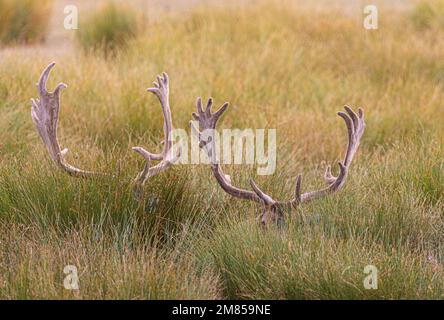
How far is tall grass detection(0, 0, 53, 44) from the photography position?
10.5 meters

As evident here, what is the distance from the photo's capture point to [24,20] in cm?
1095

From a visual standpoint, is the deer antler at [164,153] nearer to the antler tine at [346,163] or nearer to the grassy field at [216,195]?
the grassy field at [216,195]

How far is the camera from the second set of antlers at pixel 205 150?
13.7ft

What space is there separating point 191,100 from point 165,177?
2.59 metres

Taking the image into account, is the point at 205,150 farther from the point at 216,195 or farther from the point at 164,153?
the point at 216,195

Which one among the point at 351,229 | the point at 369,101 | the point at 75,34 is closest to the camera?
the point at 351,229

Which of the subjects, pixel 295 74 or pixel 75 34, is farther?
pixel 75 34

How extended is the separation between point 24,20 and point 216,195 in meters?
6.90

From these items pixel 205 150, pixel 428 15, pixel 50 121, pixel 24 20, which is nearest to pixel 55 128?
pixel 50 121

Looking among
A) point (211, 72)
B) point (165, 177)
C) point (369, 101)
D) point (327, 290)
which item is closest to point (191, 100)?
point (211, 72)

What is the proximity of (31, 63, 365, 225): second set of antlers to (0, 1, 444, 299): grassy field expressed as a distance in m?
0.07

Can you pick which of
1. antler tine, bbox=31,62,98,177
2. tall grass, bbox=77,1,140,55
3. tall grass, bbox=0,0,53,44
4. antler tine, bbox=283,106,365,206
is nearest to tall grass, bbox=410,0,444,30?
tall grass, bbox=77,1,140,55

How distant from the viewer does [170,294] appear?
11.4 feet
